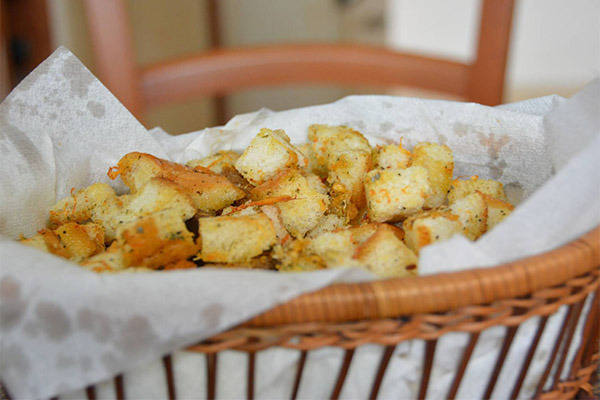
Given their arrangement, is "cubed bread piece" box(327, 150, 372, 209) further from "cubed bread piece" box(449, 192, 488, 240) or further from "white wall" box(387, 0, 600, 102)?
"white wall" box(387, 0, 600, 102)

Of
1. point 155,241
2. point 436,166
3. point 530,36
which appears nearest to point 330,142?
point 436,166

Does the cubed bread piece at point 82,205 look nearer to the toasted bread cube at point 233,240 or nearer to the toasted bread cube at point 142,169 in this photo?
the toasted bread cube at point 142,169

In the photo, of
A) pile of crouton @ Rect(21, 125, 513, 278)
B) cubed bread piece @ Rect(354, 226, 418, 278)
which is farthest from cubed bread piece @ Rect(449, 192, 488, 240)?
cubed bread piece @ Rect(354, 226, 418, 278)

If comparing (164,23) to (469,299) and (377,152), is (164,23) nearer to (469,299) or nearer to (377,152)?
(377,152)

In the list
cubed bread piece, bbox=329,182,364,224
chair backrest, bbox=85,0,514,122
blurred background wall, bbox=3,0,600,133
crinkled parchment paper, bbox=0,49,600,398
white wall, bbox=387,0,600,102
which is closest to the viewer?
crinkled parchment paper, bbox=0,49,600,398

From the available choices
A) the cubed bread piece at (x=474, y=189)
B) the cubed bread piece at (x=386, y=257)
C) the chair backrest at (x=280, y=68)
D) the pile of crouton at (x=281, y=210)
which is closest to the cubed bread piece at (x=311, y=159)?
the pile of crouton at (x=281, y=210)

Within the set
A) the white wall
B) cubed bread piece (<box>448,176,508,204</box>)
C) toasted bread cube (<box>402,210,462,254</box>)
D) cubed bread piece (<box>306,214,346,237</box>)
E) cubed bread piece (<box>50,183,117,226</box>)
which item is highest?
toasted bread cube (<box>402,210,462,254</box>)

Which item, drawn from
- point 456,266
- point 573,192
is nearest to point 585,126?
point 573,192
